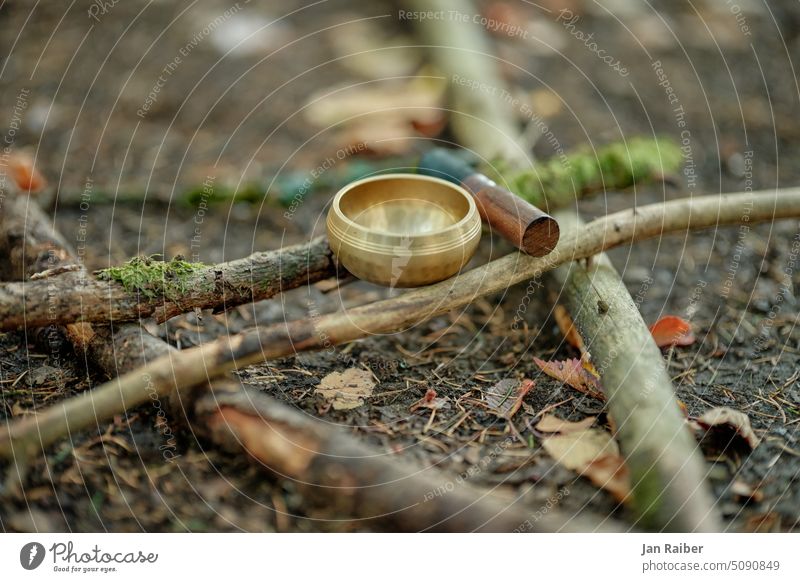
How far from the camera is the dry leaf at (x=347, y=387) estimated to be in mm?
2221

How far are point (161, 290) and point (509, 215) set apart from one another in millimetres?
1133

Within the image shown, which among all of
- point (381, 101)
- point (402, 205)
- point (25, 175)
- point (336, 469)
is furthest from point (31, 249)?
point (381, 101)

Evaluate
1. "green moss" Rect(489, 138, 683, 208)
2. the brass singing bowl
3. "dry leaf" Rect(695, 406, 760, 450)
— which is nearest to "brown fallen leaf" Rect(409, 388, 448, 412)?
the brass singing bowl

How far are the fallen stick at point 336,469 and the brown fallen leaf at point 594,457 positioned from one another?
0.11 metres

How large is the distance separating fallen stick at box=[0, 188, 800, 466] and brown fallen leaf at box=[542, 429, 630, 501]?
1.73 ft

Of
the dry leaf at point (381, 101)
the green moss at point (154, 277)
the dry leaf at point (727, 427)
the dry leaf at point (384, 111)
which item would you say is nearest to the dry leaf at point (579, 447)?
the dry leaf at point (727, 427)

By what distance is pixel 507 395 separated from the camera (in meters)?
2.26

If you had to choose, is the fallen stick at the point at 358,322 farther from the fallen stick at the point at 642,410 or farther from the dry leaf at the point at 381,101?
the dry leaf at the point at 381,101

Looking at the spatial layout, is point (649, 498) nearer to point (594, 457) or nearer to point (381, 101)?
point (594, 457)

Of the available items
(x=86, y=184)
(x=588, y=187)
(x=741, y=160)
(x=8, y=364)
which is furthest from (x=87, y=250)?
(x=741, y=160)

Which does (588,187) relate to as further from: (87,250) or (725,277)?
(87,250)

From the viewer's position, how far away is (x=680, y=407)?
215cm

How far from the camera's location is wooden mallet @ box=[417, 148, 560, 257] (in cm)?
224

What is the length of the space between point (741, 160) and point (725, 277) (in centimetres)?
107
